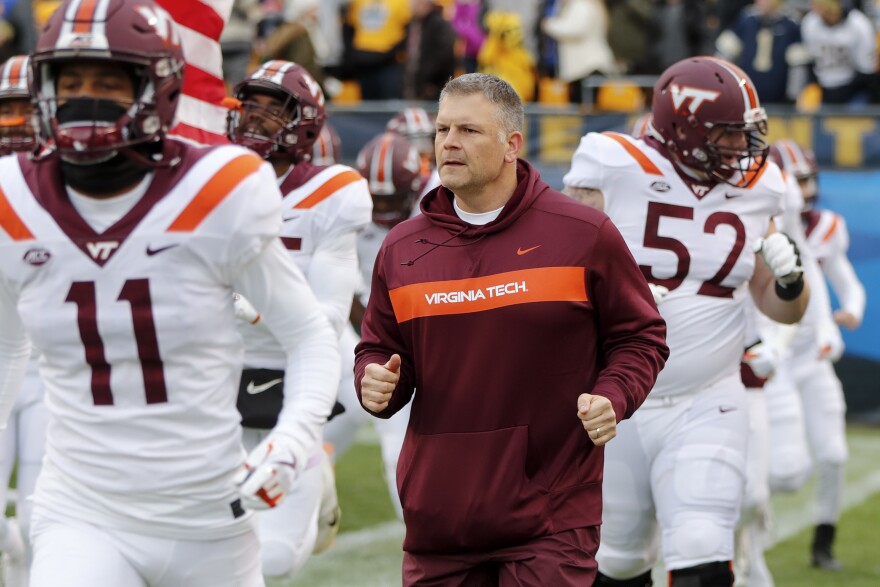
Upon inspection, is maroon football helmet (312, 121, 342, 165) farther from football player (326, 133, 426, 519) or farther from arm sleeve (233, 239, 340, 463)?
arm sleeve (233, 239, 340, 463)

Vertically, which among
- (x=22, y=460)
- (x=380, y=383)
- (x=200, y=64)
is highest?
(x=200, y=64)

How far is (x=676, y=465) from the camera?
5.07 metres

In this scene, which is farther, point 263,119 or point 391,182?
point 391,182

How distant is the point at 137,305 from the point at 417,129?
6.14 meters

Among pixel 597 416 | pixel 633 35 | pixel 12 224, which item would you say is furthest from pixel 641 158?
pixel 633 35

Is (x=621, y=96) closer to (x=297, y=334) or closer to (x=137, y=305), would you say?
(x=297, y=334)

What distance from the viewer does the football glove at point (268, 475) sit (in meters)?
3.22

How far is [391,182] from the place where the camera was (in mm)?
7391

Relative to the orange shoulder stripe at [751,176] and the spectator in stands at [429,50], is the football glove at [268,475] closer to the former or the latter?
the orange shoulder stripe at [751,176]

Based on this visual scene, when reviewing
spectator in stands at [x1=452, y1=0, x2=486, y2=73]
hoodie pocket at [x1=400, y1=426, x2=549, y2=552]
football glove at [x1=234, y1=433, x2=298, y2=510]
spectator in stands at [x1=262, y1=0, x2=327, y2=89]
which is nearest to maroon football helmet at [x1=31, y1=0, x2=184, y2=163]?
football glove at [x1=234, y1=433, x2=298, y2=510]

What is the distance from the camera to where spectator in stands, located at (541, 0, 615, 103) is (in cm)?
1212

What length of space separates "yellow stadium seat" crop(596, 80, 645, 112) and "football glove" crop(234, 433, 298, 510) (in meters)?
8.54

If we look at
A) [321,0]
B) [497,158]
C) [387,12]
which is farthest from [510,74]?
[497,158]

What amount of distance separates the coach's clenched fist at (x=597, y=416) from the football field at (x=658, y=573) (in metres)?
3.45
